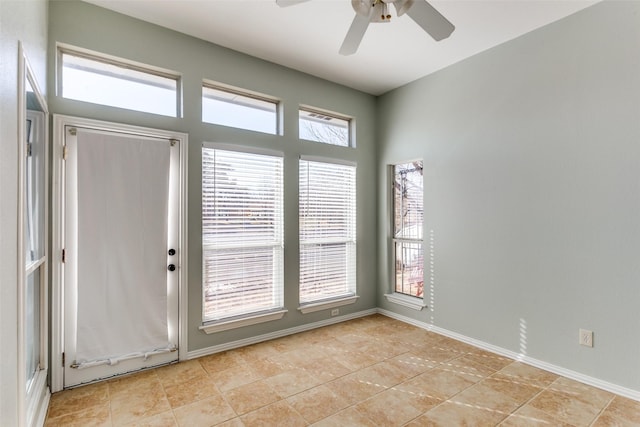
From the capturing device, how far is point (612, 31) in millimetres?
2525

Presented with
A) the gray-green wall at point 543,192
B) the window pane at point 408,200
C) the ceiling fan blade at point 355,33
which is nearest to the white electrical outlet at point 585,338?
the gray-green wall at point 543,192

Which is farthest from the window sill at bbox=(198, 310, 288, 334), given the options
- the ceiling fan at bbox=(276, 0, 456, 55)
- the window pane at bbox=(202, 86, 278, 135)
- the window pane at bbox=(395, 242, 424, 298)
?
the ceiling fan at bbox=(276, 0, 456, 55)

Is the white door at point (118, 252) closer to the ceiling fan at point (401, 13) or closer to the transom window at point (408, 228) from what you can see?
the ceiling fan at point (401, 13)

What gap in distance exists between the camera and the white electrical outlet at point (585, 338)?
8.59 ft

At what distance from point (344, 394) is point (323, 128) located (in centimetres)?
302

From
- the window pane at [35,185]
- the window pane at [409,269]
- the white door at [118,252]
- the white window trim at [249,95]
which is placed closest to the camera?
the window pane at [35,185]

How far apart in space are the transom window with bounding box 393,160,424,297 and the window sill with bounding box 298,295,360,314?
0.68 m

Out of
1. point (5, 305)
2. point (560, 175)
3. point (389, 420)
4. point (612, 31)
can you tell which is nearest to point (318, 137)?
point (560, 175)

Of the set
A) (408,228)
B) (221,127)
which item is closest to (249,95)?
(221,127)

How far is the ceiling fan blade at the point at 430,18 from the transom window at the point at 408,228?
7.01 feet

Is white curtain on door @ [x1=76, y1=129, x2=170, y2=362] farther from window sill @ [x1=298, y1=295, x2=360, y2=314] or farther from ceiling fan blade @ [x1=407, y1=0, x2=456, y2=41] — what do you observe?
ceiling fan blade @ [x1=407, y1=0, x2=456, y2=41]

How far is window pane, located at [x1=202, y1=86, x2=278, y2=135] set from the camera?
10.8 feet

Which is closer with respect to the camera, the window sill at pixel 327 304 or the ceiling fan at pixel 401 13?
the ceiling fan at pixel 401 13

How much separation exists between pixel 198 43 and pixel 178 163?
3.97ft
